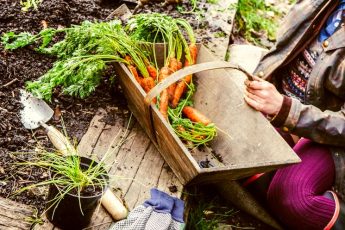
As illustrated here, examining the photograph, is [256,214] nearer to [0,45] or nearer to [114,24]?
[114,24]

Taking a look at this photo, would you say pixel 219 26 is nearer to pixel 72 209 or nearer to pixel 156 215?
pixel 156 215

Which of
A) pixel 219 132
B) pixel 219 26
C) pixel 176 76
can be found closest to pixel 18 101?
pixel 176 76

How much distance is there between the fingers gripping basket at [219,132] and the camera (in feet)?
7.81

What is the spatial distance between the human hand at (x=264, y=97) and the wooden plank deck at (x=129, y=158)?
70 centimetres

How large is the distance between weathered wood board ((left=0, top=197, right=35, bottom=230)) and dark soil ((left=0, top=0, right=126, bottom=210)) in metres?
0.06

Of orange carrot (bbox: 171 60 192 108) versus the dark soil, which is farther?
orange carrot (bbox: 171 60 192 108)

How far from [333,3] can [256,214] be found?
5.04 ft

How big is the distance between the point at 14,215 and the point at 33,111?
2.49ft

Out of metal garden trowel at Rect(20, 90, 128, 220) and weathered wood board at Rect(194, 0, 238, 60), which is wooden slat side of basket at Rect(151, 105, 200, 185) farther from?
weathered wood board at Rect(194, 0, 238, 60)

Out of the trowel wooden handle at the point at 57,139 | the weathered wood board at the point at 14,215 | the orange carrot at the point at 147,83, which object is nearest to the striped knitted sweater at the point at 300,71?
the orange carrot at the point at 147,83

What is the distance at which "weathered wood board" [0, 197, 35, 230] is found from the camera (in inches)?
87.1

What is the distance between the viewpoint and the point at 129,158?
2.80m

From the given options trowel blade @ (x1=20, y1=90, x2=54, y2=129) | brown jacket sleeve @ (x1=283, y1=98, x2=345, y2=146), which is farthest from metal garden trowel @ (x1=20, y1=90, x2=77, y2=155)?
brown jacket sleeve @ (x1=283, y1=98, x2=345, y2=146)

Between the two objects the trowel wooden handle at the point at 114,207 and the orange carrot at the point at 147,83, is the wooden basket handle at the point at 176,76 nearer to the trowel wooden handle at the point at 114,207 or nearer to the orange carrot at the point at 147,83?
the orange carrot at the point at 147,83
